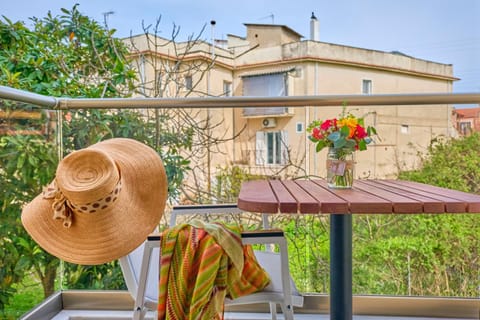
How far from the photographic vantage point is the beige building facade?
2344mm

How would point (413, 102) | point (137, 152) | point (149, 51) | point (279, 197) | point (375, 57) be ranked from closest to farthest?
1. point (279, 197)
2. point (137, 152)
3. point (413, 102)
4. point (149, 51)
5. point (375, 57)

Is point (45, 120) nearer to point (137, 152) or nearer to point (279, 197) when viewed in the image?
point (137, 152)

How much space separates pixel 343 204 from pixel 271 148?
1.38 m

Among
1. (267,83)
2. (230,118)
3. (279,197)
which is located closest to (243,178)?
(230,118)

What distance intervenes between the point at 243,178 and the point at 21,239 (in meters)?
1.35

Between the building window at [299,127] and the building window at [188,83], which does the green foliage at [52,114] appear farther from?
the building window at [299,127]

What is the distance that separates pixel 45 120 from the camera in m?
2.19

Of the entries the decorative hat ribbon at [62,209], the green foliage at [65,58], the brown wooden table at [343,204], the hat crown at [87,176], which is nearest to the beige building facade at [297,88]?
the green foliage at [65,58]

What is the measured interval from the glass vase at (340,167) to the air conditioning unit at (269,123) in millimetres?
1019

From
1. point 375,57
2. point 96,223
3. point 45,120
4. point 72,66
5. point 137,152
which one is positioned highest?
point 375,57

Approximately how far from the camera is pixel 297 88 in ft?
18.4

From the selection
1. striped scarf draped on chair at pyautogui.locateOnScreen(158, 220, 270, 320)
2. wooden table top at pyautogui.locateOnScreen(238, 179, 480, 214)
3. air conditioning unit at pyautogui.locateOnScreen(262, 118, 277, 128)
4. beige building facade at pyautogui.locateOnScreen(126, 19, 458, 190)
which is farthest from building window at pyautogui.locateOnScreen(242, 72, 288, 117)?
striped scarf draped on chair at pyautogui.locateOnScreen(158, 220, 270, 320)

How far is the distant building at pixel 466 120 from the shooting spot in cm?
221

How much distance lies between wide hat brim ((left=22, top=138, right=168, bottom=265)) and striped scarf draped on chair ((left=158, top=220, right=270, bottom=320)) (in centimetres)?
31
